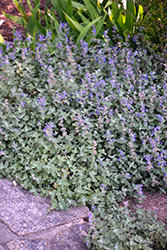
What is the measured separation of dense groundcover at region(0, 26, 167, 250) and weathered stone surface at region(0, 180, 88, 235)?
7 centimetres

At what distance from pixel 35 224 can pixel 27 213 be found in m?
0.11

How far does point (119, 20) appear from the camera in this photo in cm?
328

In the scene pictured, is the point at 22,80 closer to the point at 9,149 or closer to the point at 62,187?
the point at 9,149

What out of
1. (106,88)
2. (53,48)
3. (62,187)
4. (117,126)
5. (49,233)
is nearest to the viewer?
(49,233)

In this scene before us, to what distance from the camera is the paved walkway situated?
1.87 m

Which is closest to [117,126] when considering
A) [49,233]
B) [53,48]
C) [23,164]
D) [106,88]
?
[106,88]

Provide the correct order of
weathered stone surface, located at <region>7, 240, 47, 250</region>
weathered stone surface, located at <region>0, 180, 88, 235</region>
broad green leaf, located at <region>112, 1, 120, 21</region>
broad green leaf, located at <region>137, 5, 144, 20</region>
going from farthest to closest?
broad green leaf, located at <region>137, 5, 144, 20</region> → broad green leaf, located at <region>112, 1, 120, 21</region> → weathered stone surface, located at <region>0, 180, 88, 235</region> → weathered stone surface, located at <region>7, 240, 47, 250</region>

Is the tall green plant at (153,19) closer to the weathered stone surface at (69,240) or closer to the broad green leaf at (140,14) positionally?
the broad green leaf at (140,14)

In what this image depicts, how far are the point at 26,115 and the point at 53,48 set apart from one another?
107 centimetres

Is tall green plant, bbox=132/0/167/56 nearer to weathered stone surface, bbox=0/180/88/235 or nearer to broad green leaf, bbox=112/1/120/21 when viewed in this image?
broad green leaf, bbox=112/1/120/21

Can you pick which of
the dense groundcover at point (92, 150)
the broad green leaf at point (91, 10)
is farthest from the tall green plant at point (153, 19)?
the broad green leaf at point (91, 10)

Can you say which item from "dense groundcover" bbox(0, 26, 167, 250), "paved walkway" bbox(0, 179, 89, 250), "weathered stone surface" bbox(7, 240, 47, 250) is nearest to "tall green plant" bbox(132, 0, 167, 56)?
"dense groundcover" bbox(0, 26, 167, 250)

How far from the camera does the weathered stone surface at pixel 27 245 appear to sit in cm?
180

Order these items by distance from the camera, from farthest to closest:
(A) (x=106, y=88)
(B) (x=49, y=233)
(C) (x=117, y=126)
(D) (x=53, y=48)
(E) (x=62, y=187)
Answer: (D) (x=53, y=48), (A) (x=106, y=88), (C) (x=117, y=126), (E) (x=62, y=187), (B) (x=49, y=233)
